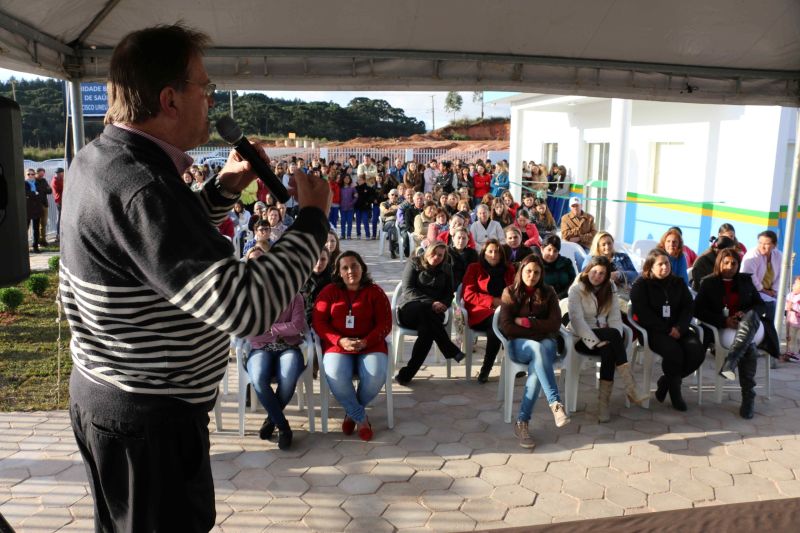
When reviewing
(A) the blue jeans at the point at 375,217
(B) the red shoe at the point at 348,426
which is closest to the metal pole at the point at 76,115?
(B) the red shoe at the point at 348,426

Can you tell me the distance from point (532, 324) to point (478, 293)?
3.01 feet

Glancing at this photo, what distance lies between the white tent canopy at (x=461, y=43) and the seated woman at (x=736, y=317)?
136 cm

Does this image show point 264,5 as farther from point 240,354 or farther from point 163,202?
point 163,202

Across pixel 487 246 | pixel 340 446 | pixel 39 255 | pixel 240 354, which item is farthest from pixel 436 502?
pixel 39 255

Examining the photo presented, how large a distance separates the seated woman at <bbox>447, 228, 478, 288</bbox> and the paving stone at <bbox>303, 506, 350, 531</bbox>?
3.12 meters

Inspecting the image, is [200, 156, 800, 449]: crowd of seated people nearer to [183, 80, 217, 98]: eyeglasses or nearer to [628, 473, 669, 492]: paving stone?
[628, 473, 669, 492]: paving stone

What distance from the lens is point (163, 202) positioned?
1.16 metres

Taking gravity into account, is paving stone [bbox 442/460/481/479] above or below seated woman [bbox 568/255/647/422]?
below

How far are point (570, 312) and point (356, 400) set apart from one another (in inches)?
67.4

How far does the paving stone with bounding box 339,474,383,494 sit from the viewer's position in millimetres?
3504

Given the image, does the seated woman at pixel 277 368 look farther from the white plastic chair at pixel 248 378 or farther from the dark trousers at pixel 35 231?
the dark trousers at pixel 35 231

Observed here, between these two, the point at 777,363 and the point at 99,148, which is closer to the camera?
the point at 99,148

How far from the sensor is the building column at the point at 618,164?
11438mm

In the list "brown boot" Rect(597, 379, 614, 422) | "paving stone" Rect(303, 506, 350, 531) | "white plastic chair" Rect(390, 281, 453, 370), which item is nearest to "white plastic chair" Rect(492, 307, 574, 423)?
"brown boot" Rect(597, 379, 614, 422)
